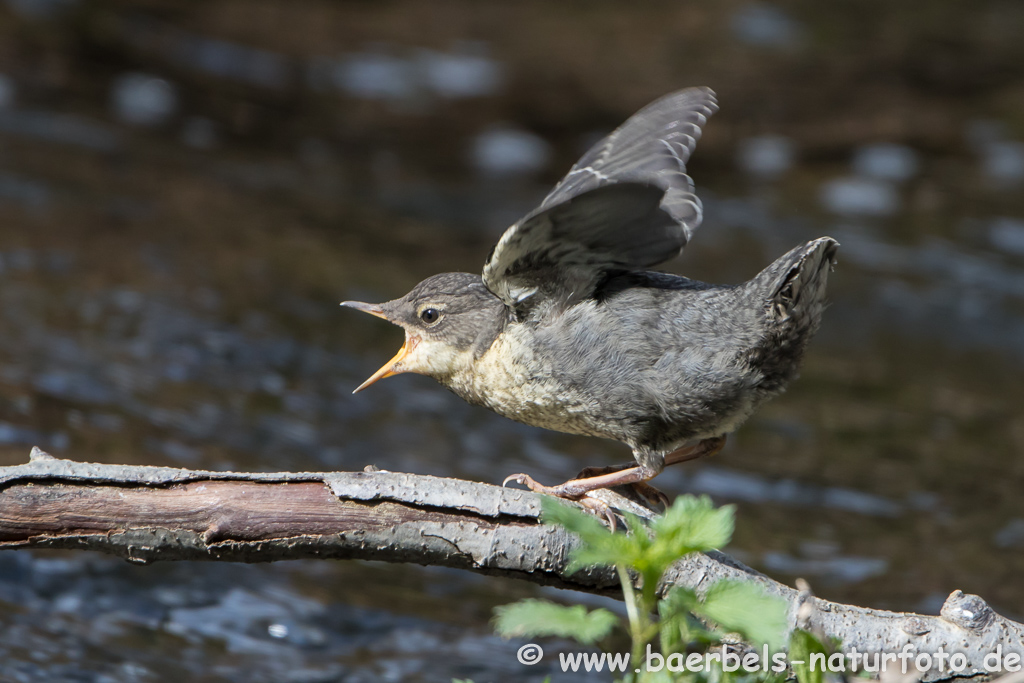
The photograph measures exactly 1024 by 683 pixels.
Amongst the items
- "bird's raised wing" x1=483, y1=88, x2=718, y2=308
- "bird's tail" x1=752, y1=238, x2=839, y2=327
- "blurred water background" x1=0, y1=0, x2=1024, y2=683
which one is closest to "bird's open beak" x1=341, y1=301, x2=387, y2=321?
"bird's raised wing" x1=483, y1=88, x2=718, y2=308

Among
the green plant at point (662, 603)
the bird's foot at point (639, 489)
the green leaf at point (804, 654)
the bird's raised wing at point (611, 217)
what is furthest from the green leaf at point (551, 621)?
the bird's foot at point (639, 489)

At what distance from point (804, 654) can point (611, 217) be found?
5.32ft

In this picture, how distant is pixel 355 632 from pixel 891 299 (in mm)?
6155

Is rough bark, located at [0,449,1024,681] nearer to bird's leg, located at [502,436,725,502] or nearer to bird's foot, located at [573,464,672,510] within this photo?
bird's leg, located at [502,436,725,502]

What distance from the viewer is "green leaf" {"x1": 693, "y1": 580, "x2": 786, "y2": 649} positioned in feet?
6.98

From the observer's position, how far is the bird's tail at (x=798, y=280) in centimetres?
356

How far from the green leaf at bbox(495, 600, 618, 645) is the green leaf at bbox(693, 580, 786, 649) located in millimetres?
205

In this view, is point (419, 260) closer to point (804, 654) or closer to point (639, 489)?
point (639, 489)

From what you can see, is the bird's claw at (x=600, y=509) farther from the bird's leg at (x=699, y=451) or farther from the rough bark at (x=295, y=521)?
the bird's leg at (x=699, y=451)

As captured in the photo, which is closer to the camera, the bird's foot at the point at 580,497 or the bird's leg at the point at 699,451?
the bird's foot at the point at 580,497

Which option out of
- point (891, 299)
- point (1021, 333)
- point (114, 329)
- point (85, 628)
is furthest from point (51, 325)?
point (1021, 333)

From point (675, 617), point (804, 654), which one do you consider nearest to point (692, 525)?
point (675, 617)

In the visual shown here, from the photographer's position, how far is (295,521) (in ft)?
9.25

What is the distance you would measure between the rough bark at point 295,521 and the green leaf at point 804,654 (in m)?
0.31
